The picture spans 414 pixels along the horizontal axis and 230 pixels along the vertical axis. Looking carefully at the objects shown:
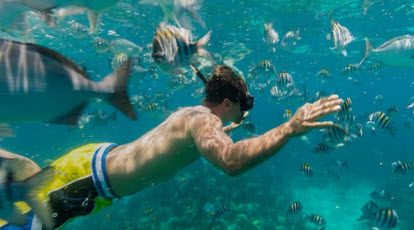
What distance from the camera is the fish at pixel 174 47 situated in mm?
5586

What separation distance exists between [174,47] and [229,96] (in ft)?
4.89

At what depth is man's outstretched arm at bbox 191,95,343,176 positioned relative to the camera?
3537 millimetres

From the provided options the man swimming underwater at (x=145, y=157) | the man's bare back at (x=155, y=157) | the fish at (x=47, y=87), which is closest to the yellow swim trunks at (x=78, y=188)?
the man swimming underwater at (x=145, y=157)

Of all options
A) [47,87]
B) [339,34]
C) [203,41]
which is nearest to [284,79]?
[339,34]

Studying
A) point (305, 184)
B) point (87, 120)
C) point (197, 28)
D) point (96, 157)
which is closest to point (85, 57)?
point (197, 28)

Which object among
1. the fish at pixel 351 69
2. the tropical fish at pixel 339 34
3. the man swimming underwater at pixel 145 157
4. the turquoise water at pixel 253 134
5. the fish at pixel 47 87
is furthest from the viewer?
the turquoise water at pixel 253 134

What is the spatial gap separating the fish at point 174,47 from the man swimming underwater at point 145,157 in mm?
964

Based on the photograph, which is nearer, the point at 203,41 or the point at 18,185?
the point at 18,185

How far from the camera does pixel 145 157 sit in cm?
448

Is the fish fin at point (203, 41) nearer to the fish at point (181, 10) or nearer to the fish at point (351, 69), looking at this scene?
the fish at point (181, 10)

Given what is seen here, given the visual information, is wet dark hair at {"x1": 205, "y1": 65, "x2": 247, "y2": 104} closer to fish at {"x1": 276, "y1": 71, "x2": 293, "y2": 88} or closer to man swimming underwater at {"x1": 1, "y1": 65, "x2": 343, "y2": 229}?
man swimming underwater at {"x1": 1, "y1": 65, "x2": 343, "y2": 229}

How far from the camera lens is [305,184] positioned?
86.7 ft

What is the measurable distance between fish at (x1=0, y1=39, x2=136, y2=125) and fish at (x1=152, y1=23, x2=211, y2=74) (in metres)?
2.68

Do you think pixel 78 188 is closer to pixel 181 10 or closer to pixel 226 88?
pixel 226 88
